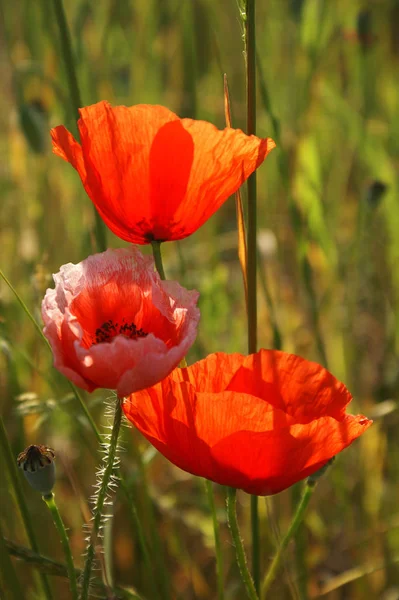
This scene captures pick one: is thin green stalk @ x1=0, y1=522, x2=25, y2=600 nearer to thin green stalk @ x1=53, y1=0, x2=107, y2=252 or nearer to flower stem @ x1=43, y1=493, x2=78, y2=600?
flower stem @ x1=43, y1=493, x2=78, y2=600

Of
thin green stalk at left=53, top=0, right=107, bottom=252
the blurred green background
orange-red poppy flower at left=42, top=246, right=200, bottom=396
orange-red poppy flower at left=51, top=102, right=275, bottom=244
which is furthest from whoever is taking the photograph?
the blurred green background

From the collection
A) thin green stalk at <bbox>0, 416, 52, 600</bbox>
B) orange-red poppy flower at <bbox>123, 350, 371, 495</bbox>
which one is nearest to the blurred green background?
thin green stalk at <bbox>0, 416, 52, 600</bbox>

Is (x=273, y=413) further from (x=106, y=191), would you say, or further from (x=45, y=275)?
(x=45, y=275)

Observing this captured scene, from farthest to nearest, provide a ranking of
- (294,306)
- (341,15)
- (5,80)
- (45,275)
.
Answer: (5,80) < (341,15) < (294,306) < (45,275)

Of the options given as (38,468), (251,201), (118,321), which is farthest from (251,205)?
(38,468)

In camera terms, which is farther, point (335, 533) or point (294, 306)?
point (294, 306)

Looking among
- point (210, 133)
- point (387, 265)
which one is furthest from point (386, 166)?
point (210, 133)
